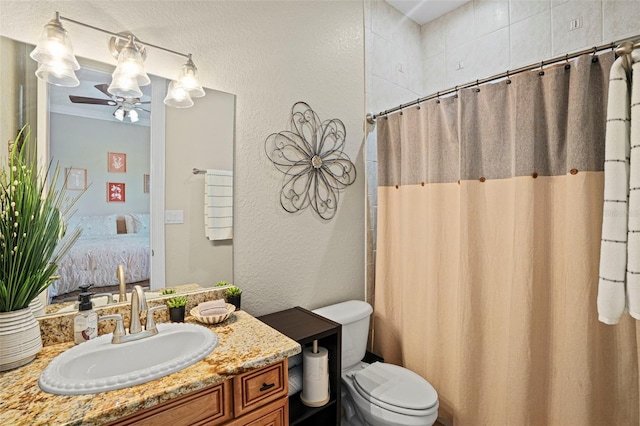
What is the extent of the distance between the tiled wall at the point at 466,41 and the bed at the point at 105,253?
1418 mm

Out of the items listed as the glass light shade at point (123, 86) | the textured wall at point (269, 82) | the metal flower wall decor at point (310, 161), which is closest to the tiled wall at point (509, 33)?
the textured wall at point (269, 82)

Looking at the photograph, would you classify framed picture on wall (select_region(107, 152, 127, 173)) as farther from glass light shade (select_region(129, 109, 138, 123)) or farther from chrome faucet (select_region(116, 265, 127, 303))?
chrome faucet (select_region(116, 265, 127, 303))

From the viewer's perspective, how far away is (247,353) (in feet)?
3.48

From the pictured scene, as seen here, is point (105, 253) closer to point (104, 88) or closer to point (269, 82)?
point (104, 88)

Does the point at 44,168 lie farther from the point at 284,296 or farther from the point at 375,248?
the point at 375,248

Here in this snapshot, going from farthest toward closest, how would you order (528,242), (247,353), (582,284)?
(528,242) < (582,284) < (247,353)

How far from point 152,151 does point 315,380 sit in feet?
4.17

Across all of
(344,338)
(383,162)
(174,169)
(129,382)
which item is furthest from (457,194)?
(129,382)

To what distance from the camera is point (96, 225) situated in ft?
4.08

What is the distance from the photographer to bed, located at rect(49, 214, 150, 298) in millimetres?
1196

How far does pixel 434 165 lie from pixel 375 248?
729 mm

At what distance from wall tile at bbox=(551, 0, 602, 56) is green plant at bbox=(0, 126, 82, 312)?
2637 mm

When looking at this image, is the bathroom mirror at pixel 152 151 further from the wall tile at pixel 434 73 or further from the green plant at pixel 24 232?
the wall tile at pixel 434 73

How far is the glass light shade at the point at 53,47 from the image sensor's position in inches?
43.0
